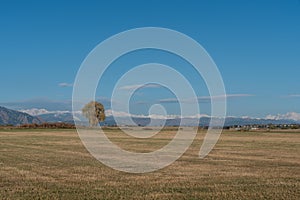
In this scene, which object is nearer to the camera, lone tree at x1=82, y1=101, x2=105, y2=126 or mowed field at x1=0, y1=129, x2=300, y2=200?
mowed field at x1=0, y1=129, x2=300, y2=200

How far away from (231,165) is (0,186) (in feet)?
44.1

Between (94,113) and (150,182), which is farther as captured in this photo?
(94,113)

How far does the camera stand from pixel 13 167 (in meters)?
23.6

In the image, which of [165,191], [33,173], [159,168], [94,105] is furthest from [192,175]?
[94,105]

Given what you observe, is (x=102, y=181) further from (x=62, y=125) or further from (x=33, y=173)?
(x=62, y=125)

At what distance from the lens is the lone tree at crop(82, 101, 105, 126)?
173m

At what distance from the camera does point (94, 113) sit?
174m

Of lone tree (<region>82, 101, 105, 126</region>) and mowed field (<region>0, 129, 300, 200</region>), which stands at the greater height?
lone tree (<region>82, 101, 105, 126</region>)

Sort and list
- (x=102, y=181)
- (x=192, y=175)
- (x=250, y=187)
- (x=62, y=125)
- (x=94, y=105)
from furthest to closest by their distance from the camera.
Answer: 1. (x=94, y=105)
2. (x=62, y=125)
3. (x=192, y=175)
4. (x=102, y=181)
5. (x=250, y=187)

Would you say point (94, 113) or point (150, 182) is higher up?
point (94, 113)

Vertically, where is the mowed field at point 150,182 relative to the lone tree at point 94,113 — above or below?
below

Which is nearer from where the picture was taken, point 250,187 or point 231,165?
point 250,187

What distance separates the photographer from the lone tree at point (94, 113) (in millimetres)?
173250

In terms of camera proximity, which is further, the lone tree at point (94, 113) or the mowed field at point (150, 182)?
the lone tree at point (94, 113)
